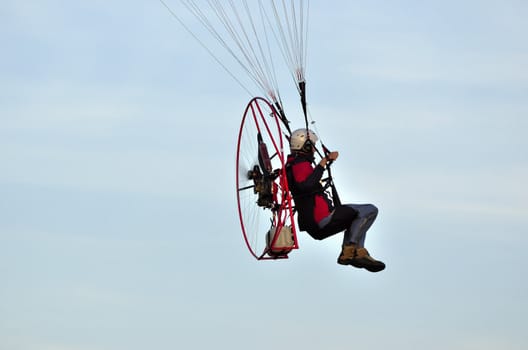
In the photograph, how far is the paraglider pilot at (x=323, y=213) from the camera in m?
17.2

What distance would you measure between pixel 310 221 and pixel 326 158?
1.06m

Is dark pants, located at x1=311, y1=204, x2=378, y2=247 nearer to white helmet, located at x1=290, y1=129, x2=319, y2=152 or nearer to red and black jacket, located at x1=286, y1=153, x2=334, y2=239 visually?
red and black jacket, located at x1=286, y1=153, x2=334, y2=239

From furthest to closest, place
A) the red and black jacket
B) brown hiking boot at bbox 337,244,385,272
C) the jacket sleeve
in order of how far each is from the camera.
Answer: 1. brown hiking boot at bbox 337,244,385,272
2. the red and black jacket
3. the jacket sleeve

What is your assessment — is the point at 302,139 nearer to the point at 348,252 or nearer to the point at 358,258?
the point at 348,252

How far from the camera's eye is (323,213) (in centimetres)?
1727

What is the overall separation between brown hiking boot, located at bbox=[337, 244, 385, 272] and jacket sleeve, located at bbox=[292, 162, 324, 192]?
45.3 inches

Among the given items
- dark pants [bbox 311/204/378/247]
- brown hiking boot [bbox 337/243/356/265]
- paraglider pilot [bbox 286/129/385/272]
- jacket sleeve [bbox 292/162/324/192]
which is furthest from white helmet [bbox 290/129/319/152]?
brown hiking boot [bbox 337/243/356/265]

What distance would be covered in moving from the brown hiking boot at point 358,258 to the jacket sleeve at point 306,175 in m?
1.15

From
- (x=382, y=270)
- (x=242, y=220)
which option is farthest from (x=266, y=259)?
(x=382, y=270)

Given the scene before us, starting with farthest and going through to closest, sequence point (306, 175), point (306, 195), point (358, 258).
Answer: point (358, 258) → point (306, 195) → point (306, 175)

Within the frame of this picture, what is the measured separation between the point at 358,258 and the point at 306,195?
50.6 inches

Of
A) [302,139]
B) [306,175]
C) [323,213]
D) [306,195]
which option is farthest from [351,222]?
[302,139]

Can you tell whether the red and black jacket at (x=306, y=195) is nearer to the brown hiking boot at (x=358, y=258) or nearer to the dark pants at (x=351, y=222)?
the dark pants at (x=351, y=222)

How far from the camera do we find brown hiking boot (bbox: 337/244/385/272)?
56.5ft
